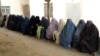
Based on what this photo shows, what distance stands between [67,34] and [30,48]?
0.90m

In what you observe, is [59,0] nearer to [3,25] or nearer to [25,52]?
[25,52]

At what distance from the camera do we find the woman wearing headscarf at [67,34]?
389cm

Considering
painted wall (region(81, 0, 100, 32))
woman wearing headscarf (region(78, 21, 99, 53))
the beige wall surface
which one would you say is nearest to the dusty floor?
woman wearing headscarf (region(78, 21, 99, 53))

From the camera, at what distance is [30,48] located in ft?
12.8

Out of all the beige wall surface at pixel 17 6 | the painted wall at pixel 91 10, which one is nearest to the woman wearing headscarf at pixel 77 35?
the painted wall at pixel 91 10

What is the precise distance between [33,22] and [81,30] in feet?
5.90

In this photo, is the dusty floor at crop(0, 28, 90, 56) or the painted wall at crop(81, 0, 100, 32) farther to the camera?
the painted wall at crop(81, 0, 100, 32)

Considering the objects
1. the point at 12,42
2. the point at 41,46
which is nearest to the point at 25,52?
the point at 41,46

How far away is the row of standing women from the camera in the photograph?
3.58 metres

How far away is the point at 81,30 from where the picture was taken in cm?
386

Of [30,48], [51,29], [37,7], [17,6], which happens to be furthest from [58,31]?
[17,6]

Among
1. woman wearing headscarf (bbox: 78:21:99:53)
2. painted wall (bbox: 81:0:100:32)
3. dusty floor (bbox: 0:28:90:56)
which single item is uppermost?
painted wall (bbox: 81:0:100:32)

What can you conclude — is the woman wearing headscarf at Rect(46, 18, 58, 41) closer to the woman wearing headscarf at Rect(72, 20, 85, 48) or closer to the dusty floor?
the dusty floor

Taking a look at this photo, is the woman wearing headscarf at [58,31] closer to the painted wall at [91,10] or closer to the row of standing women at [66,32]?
the row of standing women at [66,32]
